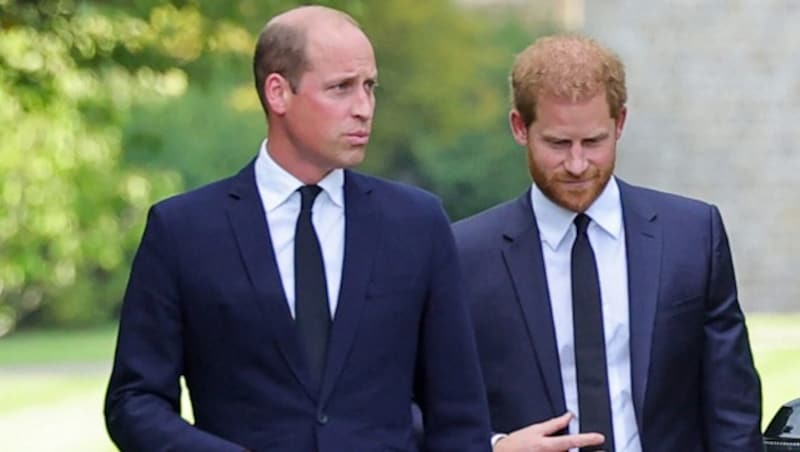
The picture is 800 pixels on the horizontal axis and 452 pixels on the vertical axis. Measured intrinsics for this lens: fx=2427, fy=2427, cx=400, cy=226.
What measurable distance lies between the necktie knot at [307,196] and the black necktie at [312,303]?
0.25 ft

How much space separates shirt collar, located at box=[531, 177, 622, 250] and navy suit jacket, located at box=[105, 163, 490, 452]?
52 centimetres

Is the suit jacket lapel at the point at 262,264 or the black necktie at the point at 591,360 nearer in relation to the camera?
the suit jacket lapel at the point at 262,264

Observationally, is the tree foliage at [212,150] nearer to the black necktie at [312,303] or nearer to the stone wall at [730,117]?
the stone wall at [730,117]

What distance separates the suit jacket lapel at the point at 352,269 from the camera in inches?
193

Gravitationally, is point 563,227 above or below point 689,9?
below

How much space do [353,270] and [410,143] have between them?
1589 inches

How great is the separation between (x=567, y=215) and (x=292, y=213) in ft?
2.53

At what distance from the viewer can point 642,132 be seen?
44.1m

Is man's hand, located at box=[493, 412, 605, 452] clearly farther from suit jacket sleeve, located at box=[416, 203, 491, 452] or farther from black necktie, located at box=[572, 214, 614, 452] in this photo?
suit jacket sleeve, located at box=[416, 203, 491, 452]

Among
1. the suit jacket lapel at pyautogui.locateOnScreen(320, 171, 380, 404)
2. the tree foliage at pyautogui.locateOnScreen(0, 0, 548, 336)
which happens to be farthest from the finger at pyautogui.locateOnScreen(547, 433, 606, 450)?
the tree foliage at pyautogui.locateOnScreen(0, 0, 548, 336)

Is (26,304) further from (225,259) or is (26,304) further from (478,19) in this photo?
(225,259)

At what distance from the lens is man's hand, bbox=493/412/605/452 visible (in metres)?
5.27

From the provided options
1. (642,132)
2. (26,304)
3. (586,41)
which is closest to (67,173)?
(586,41)

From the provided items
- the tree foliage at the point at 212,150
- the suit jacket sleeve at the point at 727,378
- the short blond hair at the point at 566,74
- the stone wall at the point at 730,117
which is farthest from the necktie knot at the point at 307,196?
the stone wall at the point at 730,117
